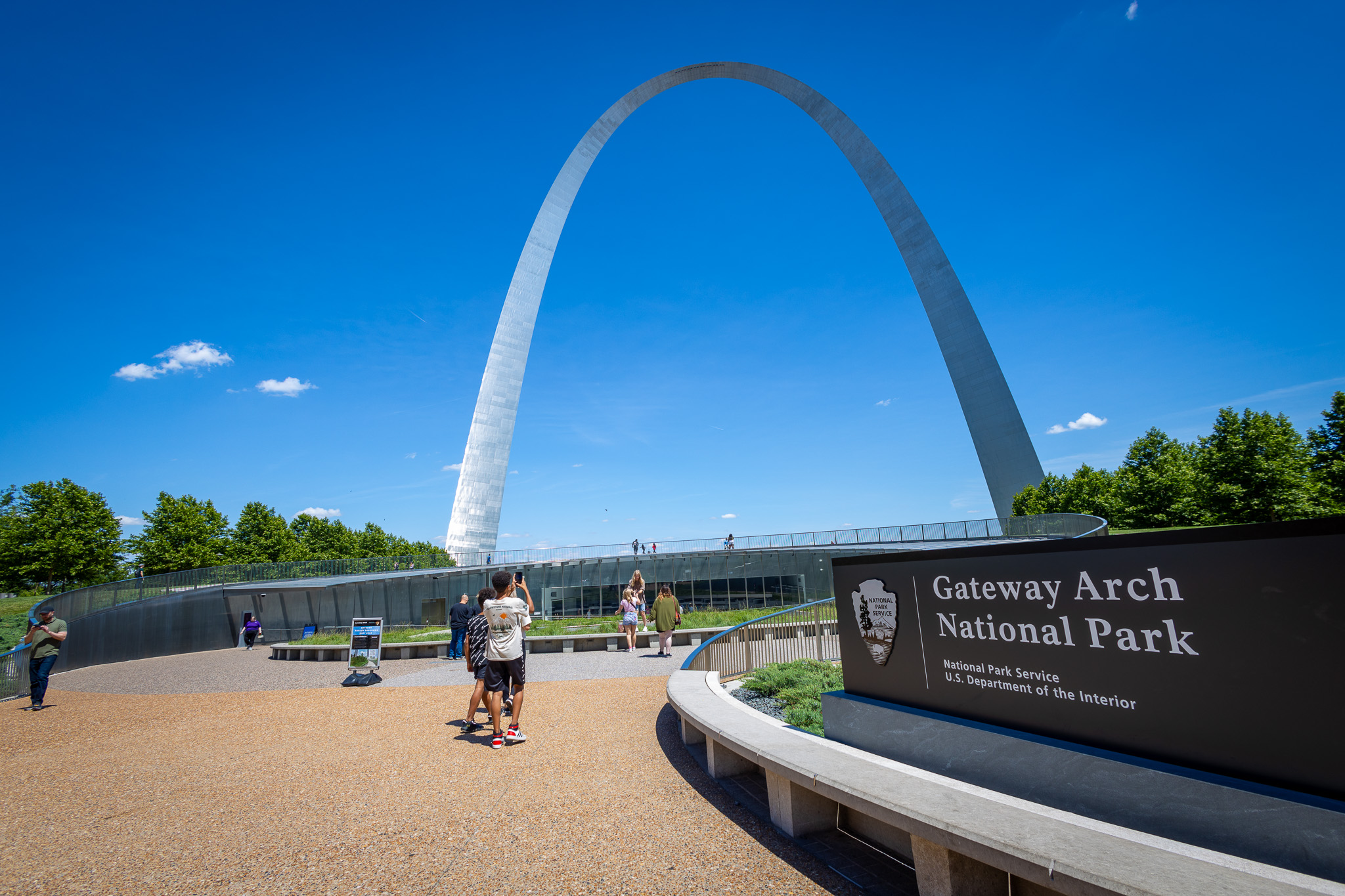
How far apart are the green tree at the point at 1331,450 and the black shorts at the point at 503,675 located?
42790 millimetres

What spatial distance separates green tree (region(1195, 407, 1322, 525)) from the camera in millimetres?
30891

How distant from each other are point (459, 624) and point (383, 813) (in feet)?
32.1

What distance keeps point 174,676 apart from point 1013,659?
18541 mm

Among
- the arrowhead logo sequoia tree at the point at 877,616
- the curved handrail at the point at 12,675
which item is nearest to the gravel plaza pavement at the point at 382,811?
the arrowhead logo sequoia tree at the point at 877,616

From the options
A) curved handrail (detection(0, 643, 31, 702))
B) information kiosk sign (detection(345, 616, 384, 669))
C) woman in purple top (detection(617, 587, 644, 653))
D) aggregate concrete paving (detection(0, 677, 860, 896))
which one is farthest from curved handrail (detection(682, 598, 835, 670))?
curved handrail (detection(0, 643, 31, 702))

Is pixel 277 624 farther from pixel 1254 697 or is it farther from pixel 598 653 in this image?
pixel 1254 697

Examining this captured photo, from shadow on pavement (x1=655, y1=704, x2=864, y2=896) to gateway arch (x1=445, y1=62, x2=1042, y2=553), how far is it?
1425 inches

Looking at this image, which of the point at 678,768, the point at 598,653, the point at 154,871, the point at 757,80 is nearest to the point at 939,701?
the point at 678,768

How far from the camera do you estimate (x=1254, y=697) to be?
3.01 meters

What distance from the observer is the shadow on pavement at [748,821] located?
373 centimetres

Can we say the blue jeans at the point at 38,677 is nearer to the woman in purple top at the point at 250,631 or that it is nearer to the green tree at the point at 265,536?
the woman in purple top at the point at 250,631

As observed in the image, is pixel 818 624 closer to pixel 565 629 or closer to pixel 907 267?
pixel 565 629

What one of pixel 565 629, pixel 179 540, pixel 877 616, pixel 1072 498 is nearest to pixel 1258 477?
pixel 1072 498

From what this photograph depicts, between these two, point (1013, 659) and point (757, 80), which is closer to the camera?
point (1013, 659)
